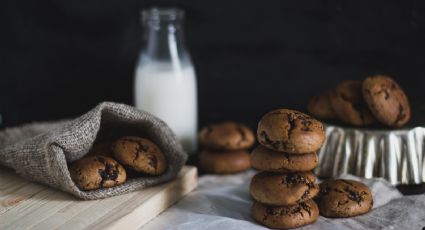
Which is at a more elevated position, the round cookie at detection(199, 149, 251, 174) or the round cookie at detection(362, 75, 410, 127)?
the round cookie at detection(362, 75, 410, 127)

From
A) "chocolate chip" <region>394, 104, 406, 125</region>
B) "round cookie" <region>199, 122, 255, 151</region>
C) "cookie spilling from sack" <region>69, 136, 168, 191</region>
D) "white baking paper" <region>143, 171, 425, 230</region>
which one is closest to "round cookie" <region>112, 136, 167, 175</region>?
"cookie spilling from sack" <region>69, 136, 168, 191</region>

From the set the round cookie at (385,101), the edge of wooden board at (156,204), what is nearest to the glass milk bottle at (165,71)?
the edge of wooden board at (156,204)

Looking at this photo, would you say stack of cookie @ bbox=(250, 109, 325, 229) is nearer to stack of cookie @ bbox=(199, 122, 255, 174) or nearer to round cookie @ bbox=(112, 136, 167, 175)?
round cookie @ bbox=(112, 136, 167, 175)

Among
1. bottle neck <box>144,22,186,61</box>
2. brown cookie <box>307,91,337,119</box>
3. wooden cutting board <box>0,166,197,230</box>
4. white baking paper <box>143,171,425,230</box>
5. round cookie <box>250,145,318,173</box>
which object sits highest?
bottle neck <box>144,22,186,61</box>

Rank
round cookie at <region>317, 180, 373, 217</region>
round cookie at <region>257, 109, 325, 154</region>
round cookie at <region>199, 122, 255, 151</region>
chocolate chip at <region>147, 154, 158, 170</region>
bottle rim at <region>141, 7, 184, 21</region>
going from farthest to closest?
bottle rim at <region>141, 7, 184, 21</region> → round cookie at <region>199, 122, 255, 151</region> → chocolate chip at <region>147, 154, 158, 170</region> → round cookie at <region>317, 180, 373, 217</region> → round cookie at <region>257, 109, 325, 154</region>

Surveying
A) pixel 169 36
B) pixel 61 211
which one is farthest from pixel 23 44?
pixel 61 211

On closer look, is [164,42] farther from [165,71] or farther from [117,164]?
[117,164]

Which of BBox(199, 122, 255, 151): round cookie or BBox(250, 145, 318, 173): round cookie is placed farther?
BBox(199, 122, 255, 151): round cookie

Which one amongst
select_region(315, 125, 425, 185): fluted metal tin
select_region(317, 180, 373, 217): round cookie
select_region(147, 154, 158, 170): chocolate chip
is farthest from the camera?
select_region(315, 125, 425, 185): fluted metal tin
